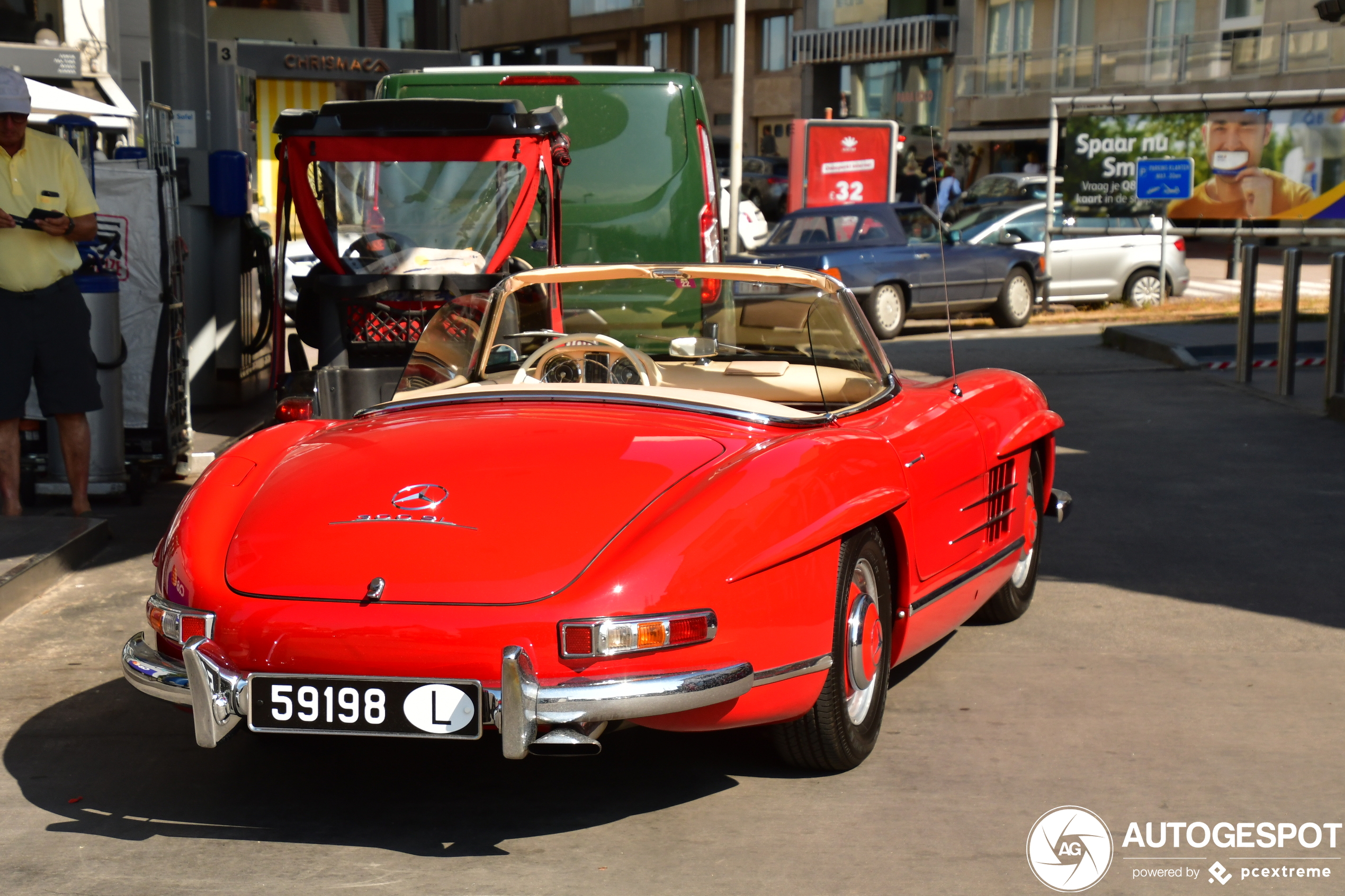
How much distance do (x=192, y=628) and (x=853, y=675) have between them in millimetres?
1689

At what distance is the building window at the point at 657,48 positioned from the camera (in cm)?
5872

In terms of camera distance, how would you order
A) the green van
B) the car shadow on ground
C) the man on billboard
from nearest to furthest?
the car shadow on ground → the green van → the man on billboard

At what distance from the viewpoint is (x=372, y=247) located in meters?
9.41

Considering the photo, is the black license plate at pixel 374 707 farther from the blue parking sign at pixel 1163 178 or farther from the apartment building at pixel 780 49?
the apartment building at pixel 780 49

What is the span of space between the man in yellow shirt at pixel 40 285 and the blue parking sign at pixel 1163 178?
52.5ft

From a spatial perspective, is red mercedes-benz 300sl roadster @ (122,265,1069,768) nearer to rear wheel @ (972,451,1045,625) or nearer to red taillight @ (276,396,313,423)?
rear wheel @ (972,451,1045,625)

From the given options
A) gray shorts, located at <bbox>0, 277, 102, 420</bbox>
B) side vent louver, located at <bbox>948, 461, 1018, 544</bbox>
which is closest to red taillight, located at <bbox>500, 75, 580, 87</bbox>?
gray shorts, located at <bbox>0, 277, 102, 420</bbox>

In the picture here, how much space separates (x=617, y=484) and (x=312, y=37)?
46.8 feet

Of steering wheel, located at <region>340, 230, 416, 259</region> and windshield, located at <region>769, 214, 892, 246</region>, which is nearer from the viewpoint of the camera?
steering wheel, located at <region>340, 230, 416, 259</region>

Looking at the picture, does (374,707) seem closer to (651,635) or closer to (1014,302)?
(651,635)

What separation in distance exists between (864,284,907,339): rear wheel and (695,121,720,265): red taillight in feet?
22.9

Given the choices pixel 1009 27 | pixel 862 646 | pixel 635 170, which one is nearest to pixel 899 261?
pixel 635 170

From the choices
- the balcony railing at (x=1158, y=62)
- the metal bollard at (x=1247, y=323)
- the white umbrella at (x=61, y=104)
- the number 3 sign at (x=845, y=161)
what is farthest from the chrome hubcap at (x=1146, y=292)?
the balcony railing at (x=1158, y=62)

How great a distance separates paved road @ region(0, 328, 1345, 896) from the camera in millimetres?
3572
